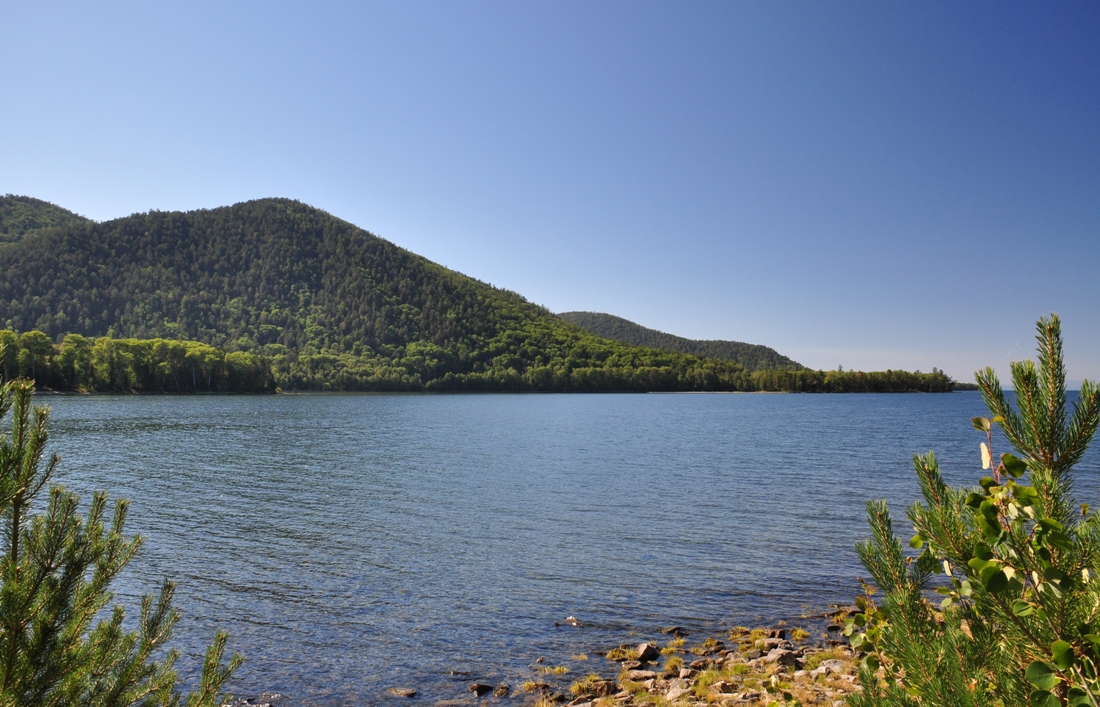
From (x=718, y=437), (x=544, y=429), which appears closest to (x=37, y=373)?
(x=544, y=429)

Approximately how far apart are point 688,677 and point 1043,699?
11671mm

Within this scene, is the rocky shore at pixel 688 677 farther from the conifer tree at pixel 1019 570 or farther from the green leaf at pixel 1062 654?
the green leaf at pixel 1062 654

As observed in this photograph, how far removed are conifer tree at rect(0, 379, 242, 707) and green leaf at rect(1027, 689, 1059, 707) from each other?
5.46 m

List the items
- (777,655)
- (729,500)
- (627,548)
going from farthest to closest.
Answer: (729,500)
(627,548)
(777,655)

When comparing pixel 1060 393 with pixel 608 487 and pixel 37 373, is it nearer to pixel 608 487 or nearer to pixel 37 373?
pixel 608 487

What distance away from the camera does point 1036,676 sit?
90.7 inches

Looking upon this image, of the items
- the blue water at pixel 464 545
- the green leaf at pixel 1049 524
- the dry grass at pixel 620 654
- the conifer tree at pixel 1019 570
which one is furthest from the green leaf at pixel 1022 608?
the dry grass at pixel 620 654

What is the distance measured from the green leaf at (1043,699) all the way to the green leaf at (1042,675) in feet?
0.15

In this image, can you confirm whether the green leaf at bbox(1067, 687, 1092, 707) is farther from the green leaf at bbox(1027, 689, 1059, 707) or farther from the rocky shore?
the rocky shore

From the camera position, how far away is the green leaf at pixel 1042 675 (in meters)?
2.26

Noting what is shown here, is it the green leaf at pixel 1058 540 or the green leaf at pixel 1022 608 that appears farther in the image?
the green leaf at pixel 1022 608

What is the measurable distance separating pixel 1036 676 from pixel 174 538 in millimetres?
27998

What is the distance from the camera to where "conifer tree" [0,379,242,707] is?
424 centimetres

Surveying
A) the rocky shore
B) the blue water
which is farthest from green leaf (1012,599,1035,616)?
the blue water
